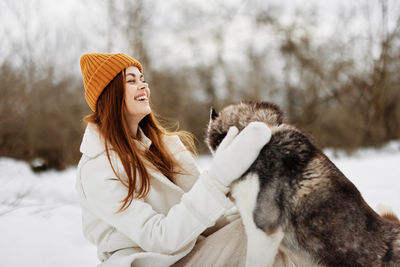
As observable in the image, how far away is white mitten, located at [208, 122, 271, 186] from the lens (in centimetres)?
152

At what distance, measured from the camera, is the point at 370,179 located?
201 inches

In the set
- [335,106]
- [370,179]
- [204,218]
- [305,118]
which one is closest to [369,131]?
[335,106]

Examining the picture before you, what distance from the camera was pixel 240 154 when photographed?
153 cm

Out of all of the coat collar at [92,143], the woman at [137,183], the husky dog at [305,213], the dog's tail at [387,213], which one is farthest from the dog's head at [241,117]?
the dog's tail at [387,213]

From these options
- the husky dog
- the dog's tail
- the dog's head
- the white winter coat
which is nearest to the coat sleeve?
the white winter coat

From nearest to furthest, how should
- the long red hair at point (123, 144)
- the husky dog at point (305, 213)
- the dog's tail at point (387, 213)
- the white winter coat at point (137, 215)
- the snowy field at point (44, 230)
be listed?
the husky dog at point (305, 213), the white winter coat at point (137, 215), the long red hair at point (123, 144), the dog's tail at point (387, 213), the snowy field at point (44, 230)

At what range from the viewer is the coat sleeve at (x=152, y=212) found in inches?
61.8

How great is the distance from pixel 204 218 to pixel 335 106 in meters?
10.9

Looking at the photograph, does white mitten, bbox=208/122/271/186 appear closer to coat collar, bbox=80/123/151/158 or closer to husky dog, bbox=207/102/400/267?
husky dog, bbox=207/102/400/267

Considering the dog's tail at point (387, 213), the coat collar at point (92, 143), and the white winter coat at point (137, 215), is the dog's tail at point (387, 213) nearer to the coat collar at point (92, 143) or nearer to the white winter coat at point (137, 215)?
the white winter coat at point (137, 215)

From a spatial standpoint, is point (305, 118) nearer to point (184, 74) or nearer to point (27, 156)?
point (184, 74)

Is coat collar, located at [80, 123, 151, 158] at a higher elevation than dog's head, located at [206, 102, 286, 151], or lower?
lower

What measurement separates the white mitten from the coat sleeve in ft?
0.25

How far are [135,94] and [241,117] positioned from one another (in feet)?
2.32
